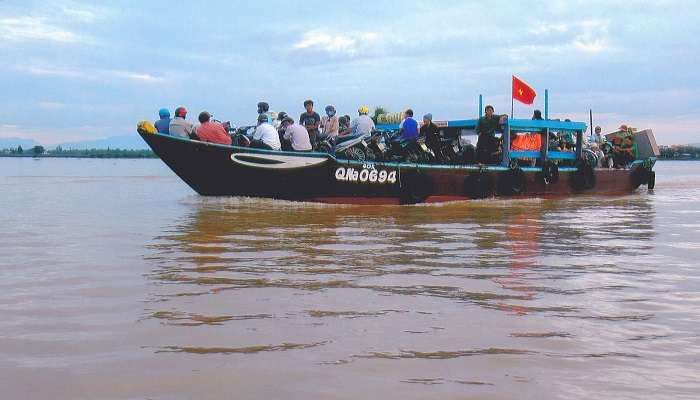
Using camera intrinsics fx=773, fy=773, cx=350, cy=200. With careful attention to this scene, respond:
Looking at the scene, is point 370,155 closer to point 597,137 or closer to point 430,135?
point 430,135

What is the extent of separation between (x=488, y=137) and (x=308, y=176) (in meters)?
5.48

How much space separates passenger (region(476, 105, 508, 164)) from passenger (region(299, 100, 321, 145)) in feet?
13.9

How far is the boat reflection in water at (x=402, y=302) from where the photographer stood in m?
3.95

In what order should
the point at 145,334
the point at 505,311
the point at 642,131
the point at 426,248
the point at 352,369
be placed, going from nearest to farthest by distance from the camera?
the point at 352,369
the point at 145,334
the point at 505,311
the point at 426,248
the point at 642,131

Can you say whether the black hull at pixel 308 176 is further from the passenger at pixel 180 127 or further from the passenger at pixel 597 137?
the passenger at pixel 597 137

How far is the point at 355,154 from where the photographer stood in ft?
54.0

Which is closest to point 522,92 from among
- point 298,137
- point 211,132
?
point 298,137

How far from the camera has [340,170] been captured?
16.0 m

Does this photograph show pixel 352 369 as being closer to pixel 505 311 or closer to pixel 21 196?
pixel 505 311

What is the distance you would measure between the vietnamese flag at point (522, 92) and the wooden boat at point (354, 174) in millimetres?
634

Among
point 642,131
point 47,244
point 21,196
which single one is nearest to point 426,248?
point 47,244

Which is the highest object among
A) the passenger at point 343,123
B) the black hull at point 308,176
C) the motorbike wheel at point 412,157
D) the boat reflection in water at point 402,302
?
the passenger at point 343,123

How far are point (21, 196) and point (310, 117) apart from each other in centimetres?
799

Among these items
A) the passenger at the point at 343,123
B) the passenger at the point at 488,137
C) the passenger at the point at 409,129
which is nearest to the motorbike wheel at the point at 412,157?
the passenger at the point at 409,129
